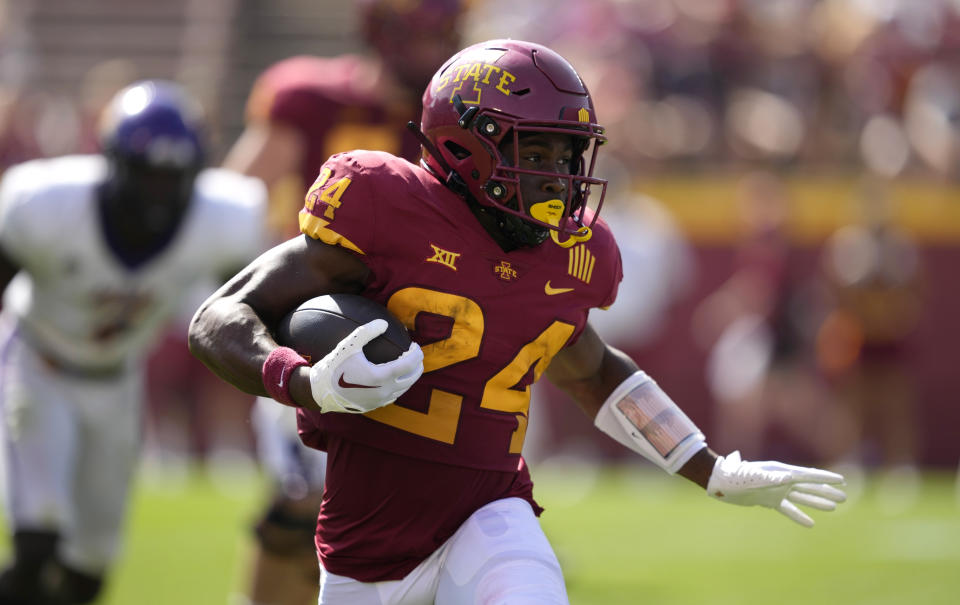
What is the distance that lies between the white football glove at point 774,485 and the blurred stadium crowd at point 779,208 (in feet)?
22.2

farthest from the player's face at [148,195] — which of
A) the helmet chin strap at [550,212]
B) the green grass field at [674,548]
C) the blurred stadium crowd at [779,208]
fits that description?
the blurred stadium crowd at [779,208]

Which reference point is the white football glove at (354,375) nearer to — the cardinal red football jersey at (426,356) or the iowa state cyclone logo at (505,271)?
the cardinal red football jersey at (426,356)

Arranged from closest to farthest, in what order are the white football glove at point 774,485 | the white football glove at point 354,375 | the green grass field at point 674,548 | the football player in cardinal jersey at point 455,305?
the white football glove at point 354,375 < the football player in cardinal jersey at point 455,305 < the white football glove at point 774,485 < the green grass field at point 674,548

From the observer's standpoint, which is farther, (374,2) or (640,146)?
(640,146)

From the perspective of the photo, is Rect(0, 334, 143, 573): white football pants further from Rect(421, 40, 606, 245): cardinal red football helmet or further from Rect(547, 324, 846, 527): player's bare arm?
Rect(421, 40, 606, 245): cardinal red football helmet

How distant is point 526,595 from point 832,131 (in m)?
8.96

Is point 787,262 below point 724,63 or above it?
below

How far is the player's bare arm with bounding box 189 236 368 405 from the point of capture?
2.88m

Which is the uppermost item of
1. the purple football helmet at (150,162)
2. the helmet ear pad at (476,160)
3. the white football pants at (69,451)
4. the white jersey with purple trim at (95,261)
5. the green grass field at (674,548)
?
the helmet ear pad at (476,160)

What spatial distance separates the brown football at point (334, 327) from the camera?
2857 mm

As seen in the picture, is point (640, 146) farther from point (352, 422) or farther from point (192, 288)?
point (352, 422)

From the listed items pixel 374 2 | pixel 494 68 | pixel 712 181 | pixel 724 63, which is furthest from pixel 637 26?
pixel 494 68

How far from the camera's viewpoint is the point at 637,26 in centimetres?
1162

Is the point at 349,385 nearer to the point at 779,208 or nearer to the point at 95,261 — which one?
the point at 95,261
